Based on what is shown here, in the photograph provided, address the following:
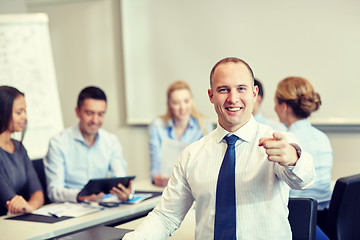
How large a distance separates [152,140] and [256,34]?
1447mm

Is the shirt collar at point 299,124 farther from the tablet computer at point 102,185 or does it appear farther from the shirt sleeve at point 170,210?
the shirt sleeve at point 170,210

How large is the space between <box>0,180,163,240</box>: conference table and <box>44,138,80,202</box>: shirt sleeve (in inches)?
15.7

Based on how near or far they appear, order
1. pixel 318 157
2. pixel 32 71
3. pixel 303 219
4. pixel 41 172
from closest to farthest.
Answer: pixel 303 219
pixel 318 157
pixel 41 172
pixel 32 71

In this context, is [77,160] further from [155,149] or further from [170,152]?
[155,149]

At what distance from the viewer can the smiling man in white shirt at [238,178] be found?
5.57 feet

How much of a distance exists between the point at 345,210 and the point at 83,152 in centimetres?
186

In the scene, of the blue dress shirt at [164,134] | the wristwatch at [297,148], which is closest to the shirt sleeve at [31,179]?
the blue dress shirt at [164,134]

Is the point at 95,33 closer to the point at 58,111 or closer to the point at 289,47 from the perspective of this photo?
the point at 58,111

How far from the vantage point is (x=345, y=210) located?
2387mm

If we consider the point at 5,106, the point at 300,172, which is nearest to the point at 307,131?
the point at 300,172

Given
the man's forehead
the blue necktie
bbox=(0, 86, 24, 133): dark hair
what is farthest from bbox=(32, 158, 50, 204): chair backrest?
the man's forehead

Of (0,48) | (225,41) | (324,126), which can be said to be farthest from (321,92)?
(0,48)

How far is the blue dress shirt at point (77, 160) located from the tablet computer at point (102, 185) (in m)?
0.40

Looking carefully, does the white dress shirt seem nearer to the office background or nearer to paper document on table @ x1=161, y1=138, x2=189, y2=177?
paper document on table @ x1=161, y1=138, x2=189, y2=177
